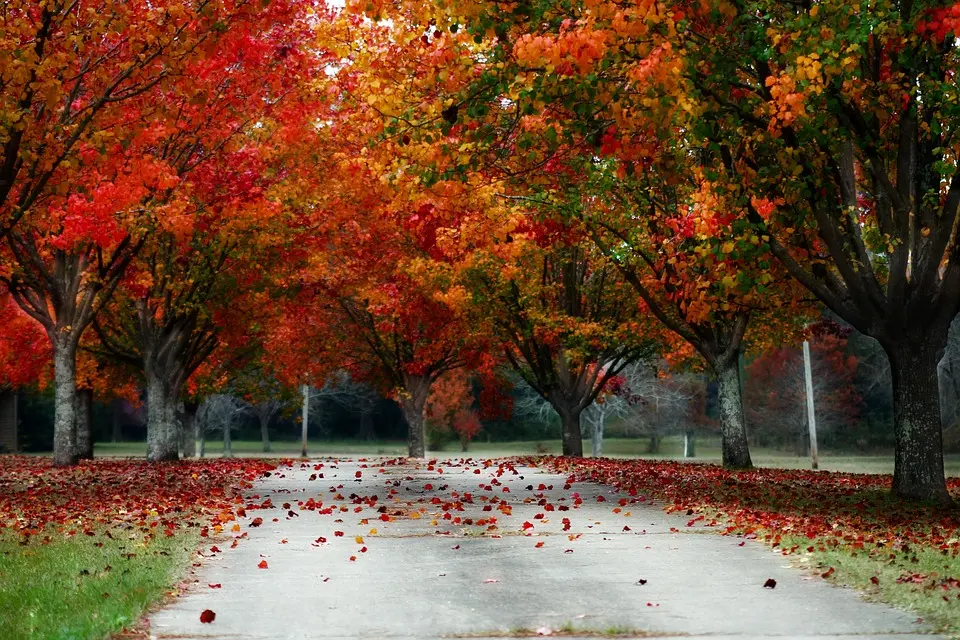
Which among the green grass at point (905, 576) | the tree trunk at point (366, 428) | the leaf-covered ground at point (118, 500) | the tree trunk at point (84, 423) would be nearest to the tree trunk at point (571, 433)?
the leaf-covered ground at point (118, 500)

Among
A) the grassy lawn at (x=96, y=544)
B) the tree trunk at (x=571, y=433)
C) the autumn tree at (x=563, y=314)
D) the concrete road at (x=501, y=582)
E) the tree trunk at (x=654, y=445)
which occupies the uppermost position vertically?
the autumn tree at (x=563, y=314)

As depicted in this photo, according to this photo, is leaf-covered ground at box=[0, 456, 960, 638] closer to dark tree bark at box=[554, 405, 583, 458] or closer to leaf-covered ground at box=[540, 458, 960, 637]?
leaf-covered ground at box=[540, 458, 960, 637]

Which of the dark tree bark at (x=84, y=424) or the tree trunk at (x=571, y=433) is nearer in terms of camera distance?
the tree trunk at (x=571, y=433)

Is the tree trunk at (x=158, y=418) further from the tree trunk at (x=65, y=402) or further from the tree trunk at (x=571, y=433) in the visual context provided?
the tree trunk at (x=571, y=433)

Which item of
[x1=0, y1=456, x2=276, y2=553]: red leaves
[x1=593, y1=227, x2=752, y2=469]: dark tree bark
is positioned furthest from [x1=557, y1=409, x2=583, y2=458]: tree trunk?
[x1=0, y1=456, x2=276, y2=553]: red leaves

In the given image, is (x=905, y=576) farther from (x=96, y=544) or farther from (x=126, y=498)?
(x=126, y=498)

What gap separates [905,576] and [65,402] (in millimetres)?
20527

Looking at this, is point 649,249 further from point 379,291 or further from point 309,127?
point 379,291

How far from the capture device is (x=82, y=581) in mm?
7777

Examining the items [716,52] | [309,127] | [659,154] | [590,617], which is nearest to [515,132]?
[659,154]

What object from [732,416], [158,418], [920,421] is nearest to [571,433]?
[732,416]

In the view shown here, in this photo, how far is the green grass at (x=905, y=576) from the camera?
6.68 metres

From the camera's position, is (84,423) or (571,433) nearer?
(571,433)

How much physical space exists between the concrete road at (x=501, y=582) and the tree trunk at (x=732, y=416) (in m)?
10.5
